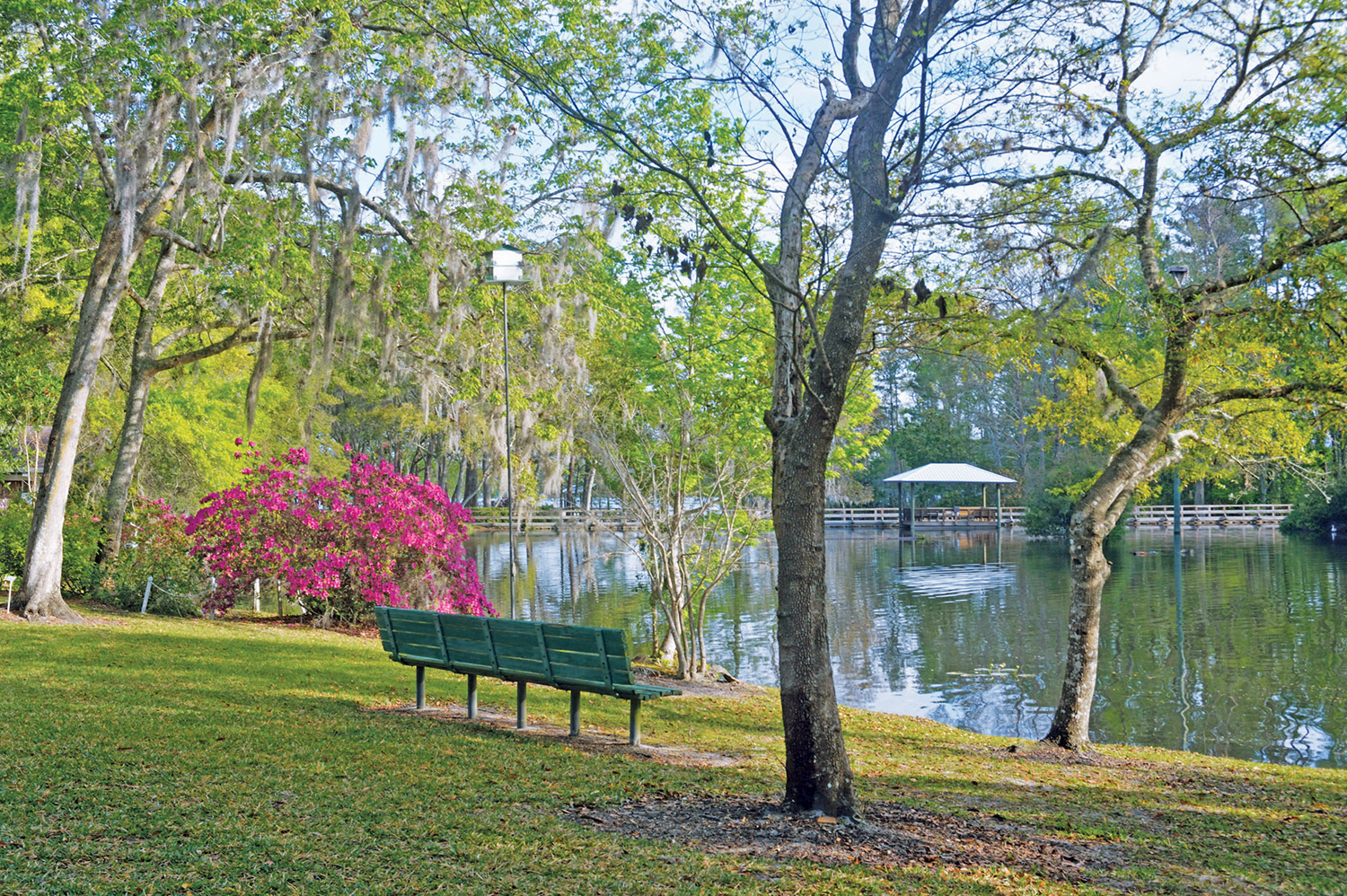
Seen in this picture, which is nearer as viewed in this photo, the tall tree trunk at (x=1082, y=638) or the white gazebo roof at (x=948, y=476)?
the tall tree trunk at (x=1082, y=638)

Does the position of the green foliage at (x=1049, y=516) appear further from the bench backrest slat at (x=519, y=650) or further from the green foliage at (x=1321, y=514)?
the bench backrest slat at (x=519, y=650)

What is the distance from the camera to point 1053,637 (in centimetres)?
1777

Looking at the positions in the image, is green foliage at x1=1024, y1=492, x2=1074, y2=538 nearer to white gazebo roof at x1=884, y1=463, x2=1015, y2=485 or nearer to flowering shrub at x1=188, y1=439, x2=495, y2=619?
white gazebo roof at x1=884, y1=463, x2=1015, y2=485

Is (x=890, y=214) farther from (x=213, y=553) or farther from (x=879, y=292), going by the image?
(x=213, y=553)

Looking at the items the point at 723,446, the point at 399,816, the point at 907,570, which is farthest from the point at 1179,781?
the point at 907,570

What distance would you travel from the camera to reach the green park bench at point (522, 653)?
709cm

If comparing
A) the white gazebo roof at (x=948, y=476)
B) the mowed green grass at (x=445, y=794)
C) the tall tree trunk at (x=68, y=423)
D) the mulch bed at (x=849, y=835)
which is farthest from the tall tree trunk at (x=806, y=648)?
the white gazebo roof at (x=948, y=476)

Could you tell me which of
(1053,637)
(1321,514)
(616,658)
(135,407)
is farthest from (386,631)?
(1321,514)

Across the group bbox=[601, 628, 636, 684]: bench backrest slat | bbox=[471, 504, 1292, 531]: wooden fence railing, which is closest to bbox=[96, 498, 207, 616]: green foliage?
bbox=[601, 628, 636, 684]: bench backrest slat

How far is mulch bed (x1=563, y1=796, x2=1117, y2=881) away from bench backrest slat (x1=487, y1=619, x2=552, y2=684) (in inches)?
77.0

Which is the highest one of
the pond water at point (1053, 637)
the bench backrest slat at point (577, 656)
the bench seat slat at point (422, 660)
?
the bench backrest slat at point (577, 656)

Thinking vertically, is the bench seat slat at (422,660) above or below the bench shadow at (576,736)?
above

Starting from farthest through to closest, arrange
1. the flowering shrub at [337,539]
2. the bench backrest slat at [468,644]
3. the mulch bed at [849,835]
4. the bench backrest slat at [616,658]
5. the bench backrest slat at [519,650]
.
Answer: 1. the flowering shrub at [337,539]
2. the bench backrest slat at [468,644]
3. the bench backrest slat at [519,650]
4. the bench backrest slat at [616,658]
5. the mulch bed at [849,835]

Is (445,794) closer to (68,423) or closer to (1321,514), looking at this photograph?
(68,423)
